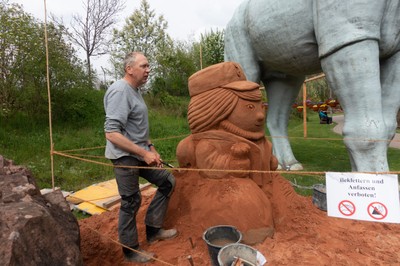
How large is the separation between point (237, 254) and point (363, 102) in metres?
2.00

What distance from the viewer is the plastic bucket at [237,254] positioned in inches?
79.4

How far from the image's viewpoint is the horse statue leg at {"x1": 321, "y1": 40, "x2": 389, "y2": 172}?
3.04 meters

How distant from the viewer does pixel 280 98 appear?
16.6 ft

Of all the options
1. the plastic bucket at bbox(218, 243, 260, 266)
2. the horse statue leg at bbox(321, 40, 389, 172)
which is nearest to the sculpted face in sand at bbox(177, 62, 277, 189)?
the plastic bucket at bbox(218, 243, 260, 266)

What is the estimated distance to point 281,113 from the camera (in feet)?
16.9

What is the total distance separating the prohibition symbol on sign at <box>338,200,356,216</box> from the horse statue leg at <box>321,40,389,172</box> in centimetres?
141

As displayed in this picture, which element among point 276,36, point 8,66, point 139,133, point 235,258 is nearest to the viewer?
point 235,258

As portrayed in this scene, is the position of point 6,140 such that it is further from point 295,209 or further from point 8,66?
point 295,209

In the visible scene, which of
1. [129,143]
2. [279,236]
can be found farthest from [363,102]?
[129,143]

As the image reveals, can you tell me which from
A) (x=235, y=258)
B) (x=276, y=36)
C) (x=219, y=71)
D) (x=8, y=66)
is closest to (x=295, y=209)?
(x=235, y=258)

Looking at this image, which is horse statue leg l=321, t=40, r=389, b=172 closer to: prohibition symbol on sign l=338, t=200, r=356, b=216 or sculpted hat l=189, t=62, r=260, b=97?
sculpted hat l=189, t=62, r=260, b=97

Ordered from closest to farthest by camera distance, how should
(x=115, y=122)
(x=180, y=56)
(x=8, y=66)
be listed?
(x=115, y=122) < (x=8, y=66) < (x=180, y=56)

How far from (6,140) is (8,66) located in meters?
1.66

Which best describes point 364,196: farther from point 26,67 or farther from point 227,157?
point 26,67
